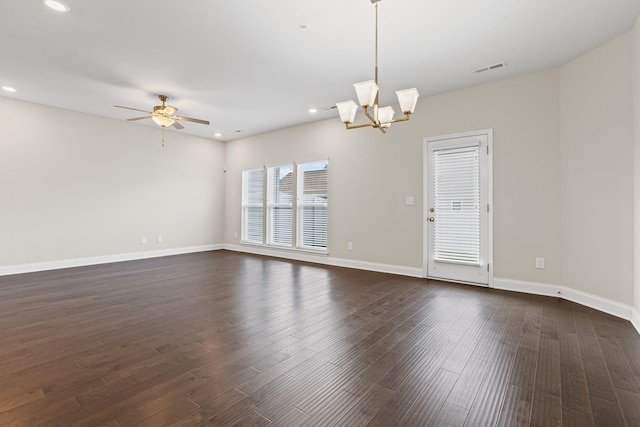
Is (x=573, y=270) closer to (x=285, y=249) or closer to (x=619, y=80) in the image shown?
(x=619, y=80)

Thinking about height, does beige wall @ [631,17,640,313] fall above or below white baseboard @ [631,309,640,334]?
above

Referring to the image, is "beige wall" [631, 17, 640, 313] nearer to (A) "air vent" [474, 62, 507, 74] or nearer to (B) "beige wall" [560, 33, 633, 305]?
(B) "beige wall" [560, 33, 633, 305]

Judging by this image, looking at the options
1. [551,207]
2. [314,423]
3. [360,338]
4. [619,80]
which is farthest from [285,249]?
[619,80]

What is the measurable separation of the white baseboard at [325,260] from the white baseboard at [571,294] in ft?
3.99

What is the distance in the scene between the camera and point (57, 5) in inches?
103

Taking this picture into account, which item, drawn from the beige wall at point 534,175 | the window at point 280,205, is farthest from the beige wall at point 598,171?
the window at point 280,205

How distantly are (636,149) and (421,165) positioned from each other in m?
2.38

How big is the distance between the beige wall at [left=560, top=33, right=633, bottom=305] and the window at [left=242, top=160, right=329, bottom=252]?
3779 mm

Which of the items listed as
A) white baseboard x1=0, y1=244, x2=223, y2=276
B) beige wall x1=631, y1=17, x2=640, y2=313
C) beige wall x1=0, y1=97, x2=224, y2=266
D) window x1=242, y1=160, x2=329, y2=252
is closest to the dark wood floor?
beige wall x1=631, y1=17, x2=640, y2=313

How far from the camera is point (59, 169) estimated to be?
5.35 m

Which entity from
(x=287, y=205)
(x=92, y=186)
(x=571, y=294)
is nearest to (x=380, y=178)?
(x=287, y=205)

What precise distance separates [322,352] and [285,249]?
4454mm

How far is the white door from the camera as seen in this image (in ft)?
13.8

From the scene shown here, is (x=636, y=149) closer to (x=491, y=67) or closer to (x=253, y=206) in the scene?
(x=491, y=67)
